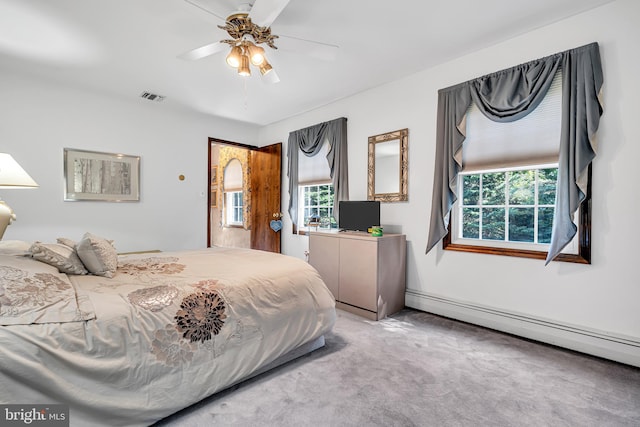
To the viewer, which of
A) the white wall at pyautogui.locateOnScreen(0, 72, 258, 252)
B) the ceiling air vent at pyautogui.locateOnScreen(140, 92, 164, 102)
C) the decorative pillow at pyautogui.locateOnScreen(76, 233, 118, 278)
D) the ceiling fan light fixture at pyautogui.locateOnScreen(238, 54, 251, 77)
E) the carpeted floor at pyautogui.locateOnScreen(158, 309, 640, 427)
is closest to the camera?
the carpeted floor at pyautogui.locateOnScreen(158, 309, 640, 427)

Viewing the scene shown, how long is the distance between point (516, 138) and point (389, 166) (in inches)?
53.4

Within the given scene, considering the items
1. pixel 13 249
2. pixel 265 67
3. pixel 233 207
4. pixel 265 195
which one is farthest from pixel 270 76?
pixel 233 207

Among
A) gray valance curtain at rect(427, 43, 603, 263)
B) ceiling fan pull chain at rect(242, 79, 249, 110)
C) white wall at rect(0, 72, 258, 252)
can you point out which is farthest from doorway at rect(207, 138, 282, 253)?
gray valance curtain at rect(427, 43, 603, 263)

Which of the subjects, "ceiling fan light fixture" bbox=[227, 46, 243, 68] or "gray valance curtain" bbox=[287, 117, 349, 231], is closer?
"ceiling fan light fixture" bbox=[227, 46, 243, 68]

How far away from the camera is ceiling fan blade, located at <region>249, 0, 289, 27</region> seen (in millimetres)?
1878

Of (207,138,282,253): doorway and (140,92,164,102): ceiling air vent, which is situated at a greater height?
(140,92,164,102): ceiling air vent

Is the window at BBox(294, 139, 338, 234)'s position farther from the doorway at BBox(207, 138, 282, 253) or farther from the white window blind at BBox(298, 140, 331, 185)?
the doorway at BBox(207, 138, 282, 253)

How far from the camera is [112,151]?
409 centimetres

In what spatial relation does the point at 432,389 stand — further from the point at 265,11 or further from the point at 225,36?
the point at 225,36

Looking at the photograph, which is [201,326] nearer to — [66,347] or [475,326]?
[66,347]

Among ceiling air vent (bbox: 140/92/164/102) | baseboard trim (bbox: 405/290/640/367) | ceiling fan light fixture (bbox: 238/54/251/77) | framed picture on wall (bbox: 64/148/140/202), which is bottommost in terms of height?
baseboard trim (bbox: 405/290/640/367)

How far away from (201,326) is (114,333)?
1.33 ft

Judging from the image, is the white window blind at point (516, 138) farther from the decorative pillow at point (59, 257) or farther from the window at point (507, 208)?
the decorative pillow at point (59, 257)

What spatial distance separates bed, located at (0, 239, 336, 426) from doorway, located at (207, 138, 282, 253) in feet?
10.3
